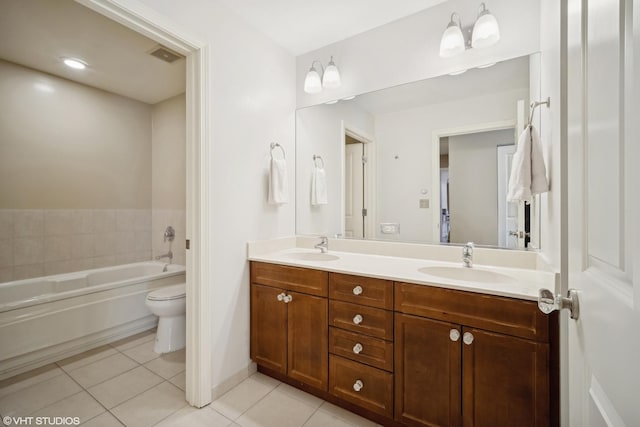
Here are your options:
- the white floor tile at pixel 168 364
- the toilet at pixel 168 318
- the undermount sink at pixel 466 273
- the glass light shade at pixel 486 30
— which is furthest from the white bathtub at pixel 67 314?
the glass light shade at pixel 486 30

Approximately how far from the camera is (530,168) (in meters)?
1.24

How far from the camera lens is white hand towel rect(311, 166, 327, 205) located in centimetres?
229

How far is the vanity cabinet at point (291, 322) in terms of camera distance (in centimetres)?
160

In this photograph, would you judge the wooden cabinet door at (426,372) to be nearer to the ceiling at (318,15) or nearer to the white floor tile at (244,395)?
the white floor tile at (244,395)

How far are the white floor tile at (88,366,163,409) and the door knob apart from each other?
2.18m

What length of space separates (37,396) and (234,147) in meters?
1.94

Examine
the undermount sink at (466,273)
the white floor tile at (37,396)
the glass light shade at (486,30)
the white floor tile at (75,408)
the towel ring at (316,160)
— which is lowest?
the white floor tile at (75,408)

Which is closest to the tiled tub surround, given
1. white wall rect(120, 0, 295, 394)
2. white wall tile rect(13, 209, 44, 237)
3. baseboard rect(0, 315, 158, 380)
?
white wall tile rect(13, 209, 44, 237)

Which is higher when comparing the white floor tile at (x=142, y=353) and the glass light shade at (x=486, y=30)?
the glass light shade at (x=486, y=30)

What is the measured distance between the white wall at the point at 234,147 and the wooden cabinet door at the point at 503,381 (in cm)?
136

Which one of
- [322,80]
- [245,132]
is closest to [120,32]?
[245,132]

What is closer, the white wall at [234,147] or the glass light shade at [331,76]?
the white wall at [234,147]

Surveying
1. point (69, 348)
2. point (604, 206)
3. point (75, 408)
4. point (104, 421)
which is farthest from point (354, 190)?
point (69, 348)

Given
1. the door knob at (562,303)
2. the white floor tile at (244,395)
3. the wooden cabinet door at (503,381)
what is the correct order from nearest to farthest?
the door knob at (562,303)
the wooden cabinet door at (503,381)
the white floor tile at (244,395)
